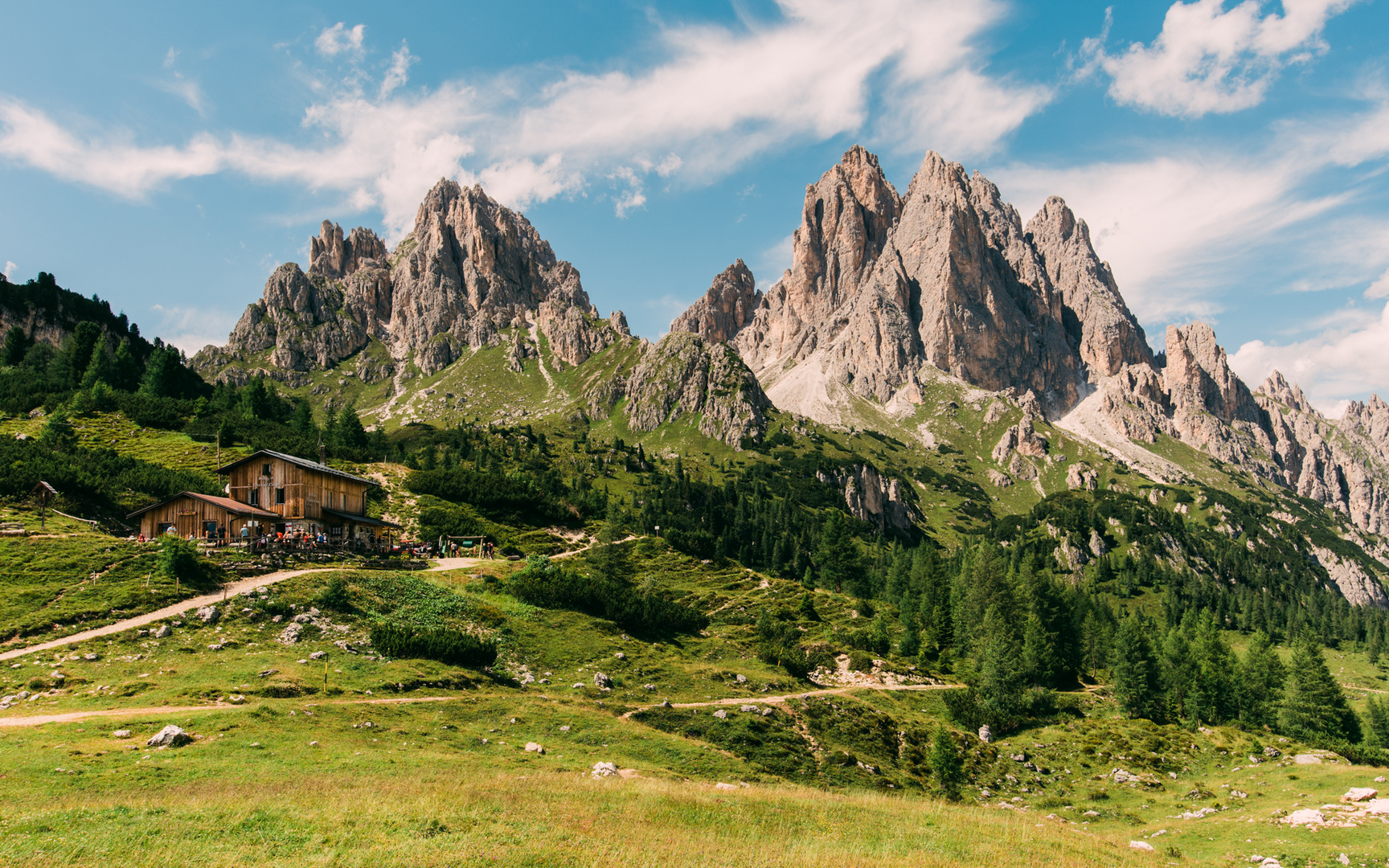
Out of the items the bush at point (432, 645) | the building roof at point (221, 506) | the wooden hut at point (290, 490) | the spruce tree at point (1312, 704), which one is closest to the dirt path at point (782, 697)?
the bush at point (432, 645)

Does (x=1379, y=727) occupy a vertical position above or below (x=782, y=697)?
below

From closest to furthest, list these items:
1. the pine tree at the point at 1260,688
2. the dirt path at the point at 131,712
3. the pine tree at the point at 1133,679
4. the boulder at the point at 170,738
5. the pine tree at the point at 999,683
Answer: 1. the boulder at the point at 170,738
2. the dirt path at the point at 131,712
3. the pine tree at the point at 999,683
4. the pine tree at the point at 1133,679
5. the pine tree at the point at 1260,688

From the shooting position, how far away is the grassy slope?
62.1ft

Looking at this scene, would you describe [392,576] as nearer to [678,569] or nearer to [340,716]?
[340,716]

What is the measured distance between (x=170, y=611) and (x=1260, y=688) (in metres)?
109

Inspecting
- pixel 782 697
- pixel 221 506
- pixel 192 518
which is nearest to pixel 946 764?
pixel 782 697

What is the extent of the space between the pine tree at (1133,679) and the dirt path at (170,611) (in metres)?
82.4

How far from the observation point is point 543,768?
29.1 m

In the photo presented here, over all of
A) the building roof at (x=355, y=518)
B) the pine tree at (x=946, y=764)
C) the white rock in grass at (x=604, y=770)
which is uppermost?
the building roof at (x=355, y=518)

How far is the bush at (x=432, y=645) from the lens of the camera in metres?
44.5

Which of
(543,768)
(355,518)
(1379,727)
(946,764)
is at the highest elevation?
(355,518)

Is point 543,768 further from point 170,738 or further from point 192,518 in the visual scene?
point 192,518

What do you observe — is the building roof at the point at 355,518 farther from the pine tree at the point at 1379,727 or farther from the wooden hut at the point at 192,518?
the pine tree at the point at 1379,727

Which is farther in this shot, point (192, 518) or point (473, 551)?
point (473, 551)
